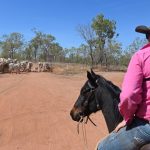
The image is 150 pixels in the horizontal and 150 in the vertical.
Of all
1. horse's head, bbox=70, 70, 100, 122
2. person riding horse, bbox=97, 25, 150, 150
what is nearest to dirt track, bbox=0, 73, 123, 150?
horse's head, bbox=70, 70, 100, 122

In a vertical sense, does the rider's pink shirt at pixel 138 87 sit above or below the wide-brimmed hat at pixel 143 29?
below

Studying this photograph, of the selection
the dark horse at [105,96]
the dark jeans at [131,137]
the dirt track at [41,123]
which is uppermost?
the dark horse at [105,96]

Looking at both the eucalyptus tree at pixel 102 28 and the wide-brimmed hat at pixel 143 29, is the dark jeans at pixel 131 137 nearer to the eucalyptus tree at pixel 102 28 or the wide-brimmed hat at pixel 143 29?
the wide-brimmed hat at pixel 143 29

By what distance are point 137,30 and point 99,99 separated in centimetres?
93

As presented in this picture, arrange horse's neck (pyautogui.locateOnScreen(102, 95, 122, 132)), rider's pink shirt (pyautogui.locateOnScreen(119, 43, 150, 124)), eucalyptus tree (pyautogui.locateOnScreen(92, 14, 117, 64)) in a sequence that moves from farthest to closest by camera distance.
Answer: eucalyptus tree (pyautogui.locateOnScreen(92, 14, 117, 64)) → horse's neck (pyautogui.locateOnScreen(102, 95, 122, 132)) → rider's pink shirt (pyautogui.locateOnScreen(119, 43, 150, 124))

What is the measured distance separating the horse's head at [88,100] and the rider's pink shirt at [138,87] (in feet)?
2.51

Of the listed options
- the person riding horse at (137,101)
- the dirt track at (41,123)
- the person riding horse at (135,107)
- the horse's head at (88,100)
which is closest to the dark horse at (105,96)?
the horse's head at (88,100)

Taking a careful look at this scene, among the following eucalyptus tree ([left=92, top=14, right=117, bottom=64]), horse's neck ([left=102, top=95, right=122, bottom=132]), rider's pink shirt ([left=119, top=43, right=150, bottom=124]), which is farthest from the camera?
eucalyptus tree ([left=92, top=14, right=117, bottom=64])

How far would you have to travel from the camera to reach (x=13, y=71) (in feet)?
135

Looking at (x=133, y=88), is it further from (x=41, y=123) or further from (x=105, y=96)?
(x=41, y=123)

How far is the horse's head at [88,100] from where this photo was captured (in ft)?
14.2

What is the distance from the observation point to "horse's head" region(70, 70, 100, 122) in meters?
4.32

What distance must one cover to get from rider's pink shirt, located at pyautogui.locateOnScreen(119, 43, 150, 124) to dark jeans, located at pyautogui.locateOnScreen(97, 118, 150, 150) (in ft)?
0.26

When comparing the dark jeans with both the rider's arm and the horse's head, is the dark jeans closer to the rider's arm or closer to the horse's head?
the rider's arm
